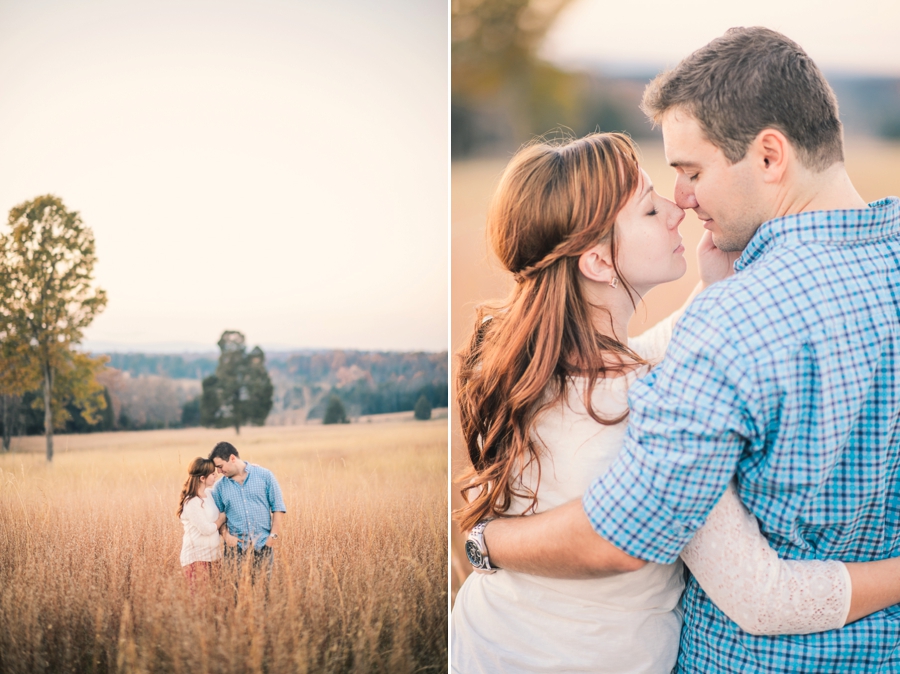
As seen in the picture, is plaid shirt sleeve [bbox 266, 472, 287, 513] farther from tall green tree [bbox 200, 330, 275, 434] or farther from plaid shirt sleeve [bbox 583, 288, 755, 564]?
plaid shirt sleeve [bbox 583, 288, 755, 564]

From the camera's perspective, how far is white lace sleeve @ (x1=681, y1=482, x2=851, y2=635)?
3.50 ft

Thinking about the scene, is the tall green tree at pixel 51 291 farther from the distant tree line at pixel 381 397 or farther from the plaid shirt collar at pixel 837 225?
the plaid shirt collar at pixel 837 225

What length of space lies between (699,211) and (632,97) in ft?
3.64

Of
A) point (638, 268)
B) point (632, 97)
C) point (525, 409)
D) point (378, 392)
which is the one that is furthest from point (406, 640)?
point (632, 97)

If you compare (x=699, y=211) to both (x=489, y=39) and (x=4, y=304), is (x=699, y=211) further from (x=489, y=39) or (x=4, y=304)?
(x=4, y=304)

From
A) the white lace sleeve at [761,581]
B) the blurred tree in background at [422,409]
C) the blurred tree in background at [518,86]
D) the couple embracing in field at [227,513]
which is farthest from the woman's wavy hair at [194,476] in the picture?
the blurred tree in background at [518,86]

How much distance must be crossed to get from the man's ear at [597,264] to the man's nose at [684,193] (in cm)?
21

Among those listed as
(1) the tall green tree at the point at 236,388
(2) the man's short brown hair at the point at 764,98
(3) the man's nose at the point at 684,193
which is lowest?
(1) the tall green tree at the point at 236,388

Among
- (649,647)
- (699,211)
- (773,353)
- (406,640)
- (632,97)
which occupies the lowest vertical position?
(406,640)

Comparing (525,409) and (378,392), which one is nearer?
(525,409)

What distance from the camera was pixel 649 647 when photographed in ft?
4.12

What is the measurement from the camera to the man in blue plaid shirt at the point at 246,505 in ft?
4.92

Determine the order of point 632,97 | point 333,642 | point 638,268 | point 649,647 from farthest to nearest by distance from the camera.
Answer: point 632,97
point 333,642
point 638,268
point 649,647

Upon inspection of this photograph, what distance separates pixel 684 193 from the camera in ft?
4.59
